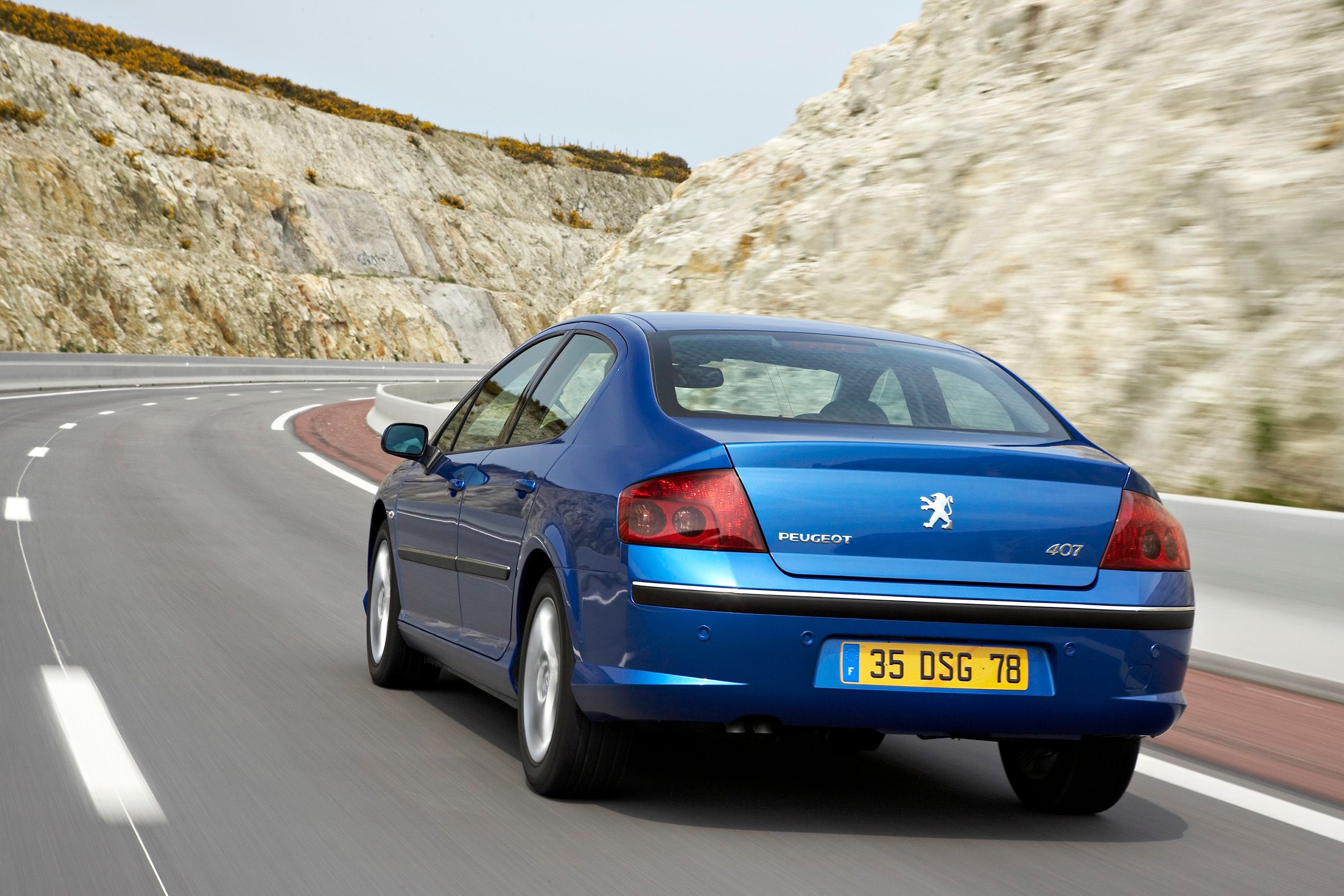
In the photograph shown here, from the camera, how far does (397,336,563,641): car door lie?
5582 millimetres

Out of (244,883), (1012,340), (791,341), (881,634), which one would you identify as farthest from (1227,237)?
(244,883)

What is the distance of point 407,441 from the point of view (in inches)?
241

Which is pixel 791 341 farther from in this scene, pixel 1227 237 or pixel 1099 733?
pixel 1227 237

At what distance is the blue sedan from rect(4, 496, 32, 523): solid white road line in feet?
26.9

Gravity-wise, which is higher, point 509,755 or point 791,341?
point 791,341

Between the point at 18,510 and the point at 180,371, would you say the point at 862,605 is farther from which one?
the point at 180,371

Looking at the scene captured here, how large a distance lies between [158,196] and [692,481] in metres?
67.6

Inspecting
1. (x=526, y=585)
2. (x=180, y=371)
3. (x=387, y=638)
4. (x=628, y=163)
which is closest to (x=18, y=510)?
(x=387, y=638)

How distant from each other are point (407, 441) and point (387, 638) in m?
0.88

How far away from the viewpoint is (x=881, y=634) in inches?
160

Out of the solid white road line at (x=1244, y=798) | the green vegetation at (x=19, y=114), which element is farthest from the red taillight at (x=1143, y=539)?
the green vegetation at (x=19, y=114)

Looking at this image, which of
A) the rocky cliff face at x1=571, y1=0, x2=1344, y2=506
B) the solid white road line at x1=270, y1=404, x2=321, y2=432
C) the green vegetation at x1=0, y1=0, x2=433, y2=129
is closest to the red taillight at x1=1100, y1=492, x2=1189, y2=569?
the rocky cliff face at x1=571, y1=0, x2=1344, y2=506

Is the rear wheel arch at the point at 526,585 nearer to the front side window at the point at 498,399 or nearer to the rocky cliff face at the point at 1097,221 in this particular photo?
the front side window at the point at 498,399

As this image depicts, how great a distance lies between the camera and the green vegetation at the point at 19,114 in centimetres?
6366
